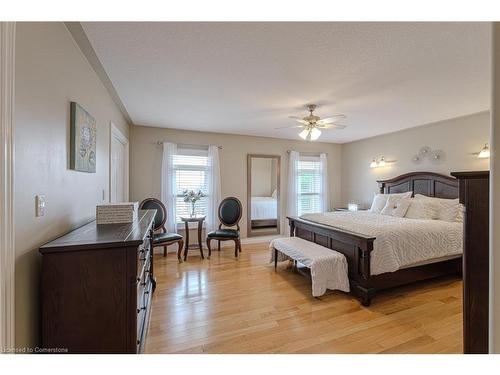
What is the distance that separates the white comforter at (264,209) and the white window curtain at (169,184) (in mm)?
1948

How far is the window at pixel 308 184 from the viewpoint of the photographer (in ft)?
18.3

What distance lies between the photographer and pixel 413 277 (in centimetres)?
273

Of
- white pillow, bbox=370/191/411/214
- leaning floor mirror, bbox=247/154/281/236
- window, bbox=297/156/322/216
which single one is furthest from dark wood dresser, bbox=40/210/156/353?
window, bbox=297/156/322/216

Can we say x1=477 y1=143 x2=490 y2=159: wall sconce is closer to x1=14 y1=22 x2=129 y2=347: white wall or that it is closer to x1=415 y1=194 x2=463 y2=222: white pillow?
x1=415 y1=194 x2=463 y2=222: white pillow

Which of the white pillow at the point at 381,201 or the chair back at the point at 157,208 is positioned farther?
the white pillow at the point at 381,201

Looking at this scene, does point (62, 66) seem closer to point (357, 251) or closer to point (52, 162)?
point (52, 162)

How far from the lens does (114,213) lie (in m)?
1.92

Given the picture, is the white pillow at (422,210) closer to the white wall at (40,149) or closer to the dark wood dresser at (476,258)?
the dark wood dresser at (476,258)

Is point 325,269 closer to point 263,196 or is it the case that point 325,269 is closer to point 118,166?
point 118,166

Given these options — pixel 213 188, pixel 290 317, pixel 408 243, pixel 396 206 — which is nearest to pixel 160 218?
pixel 213 188

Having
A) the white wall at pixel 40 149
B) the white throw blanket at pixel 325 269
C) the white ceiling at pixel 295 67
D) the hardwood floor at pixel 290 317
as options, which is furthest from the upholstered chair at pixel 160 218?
the white throw blanket at pixel 325 269

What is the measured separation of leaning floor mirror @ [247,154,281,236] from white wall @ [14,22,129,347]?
3611 millimetres

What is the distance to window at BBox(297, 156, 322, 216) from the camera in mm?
5578

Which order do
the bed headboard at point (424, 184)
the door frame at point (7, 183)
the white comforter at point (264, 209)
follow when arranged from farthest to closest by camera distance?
the white comforter at point (264, 209) < the bed headboard at point (424, 184) < the door frame at point (7, 183)
